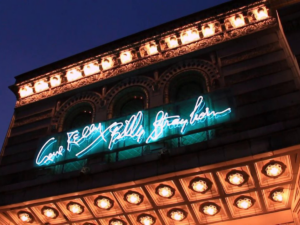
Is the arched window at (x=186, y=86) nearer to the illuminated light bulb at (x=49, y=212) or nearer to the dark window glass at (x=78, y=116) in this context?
the dark window glass at (x=78, y=116)

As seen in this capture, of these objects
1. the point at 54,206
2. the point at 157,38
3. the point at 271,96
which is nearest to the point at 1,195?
the point at 54,206

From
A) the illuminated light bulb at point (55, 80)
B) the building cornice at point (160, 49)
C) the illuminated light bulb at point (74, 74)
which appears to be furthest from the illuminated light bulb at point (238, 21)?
the illuminated light bulb at point (55, 80)

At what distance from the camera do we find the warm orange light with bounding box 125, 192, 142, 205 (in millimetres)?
15633

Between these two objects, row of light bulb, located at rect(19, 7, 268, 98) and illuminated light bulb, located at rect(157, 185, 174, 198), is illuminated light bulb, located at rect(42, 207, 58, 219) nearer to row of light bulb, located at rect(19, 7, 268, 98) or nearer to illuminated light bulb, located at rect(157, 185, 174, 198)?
illuminated light bulb, located at rect(157, 185, 174, 198)

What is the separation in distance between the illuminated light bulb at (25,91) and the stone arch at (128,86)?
5.43 meters

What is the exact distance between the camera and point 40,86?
2269 cm

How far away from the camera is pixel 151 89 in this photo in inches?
755

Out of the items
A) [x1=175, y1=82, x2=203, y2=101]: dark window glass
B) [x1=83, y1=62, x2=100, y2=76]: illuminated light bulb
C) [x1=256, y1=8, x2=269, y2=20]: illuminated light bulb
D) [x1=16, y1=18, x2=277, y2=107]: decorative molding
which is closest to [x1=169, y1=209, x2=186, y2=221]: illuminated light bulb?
[x1=175, y1=82, x2=203, y2=101]: dark window glass

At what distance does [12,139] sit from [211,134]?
10.8 meters

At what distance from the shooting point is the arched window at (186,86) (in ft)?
61.8

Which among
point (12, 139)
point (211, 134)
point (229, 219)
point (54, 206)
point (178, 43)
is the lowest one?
point (229, 219)

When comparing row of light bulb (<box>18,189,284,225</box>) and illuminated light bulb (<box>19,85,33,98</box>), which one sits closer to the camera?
row of light bulb (<box>18,189,284,225</box>)

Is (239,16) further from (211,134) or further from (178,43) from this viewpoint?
(211,134)

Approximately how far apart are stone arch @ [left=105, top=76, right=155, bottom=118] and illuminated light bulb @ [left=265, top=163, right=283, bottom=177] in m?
7.13
